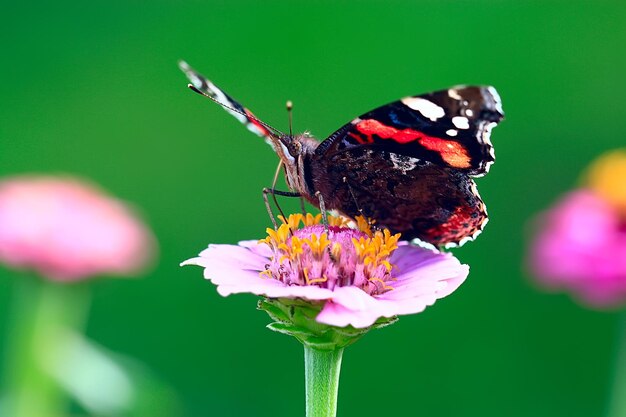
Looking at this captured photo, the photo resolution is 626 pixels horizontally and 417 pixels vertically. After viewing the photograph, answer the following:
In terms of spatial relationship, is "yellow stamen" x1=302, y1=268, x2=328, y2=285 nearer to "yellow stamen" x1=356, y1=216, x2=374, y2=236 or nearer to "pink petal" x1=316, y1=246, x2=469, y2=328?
"pink petal" x1=316, y1=246, x2=469, y2=328

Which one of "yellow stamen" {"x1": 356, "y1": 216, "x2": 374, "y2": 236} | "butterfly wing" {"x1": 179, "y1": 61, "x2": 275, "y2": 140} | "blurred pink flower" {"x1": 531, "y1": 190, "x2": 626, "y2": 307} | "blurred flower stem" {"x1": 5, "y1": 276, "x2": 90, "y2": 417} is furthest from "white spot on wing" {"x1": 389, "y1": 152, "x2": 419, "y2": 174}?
"blurred flower stem" {"x1": 5, "y1": 276, "x2": 90, "y2": 417}

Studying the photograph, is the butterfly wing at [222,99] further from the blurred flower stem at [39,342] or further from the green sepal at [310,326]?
the blurred flower stem at [39,342]

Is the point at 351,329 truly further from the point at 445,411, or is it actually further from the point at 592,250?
the point at 445,411

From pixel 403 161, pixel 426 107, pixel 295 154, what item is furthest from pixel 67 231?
pixel 426 107

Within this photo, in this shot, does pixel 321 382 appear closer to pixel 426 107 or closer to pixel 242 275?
pixel 242 275

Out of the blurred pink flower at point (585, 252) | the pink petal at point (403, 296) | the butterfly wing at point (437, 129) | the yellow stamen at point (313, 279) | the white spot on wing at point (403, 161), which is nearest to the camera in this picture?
the pink petal at point (403, 296)

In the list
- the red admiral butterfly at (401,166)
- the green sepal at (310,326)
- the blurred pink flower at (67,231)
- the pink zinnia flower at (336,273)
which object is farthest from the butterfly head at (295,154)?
the blurred pink flower at (67,231)
